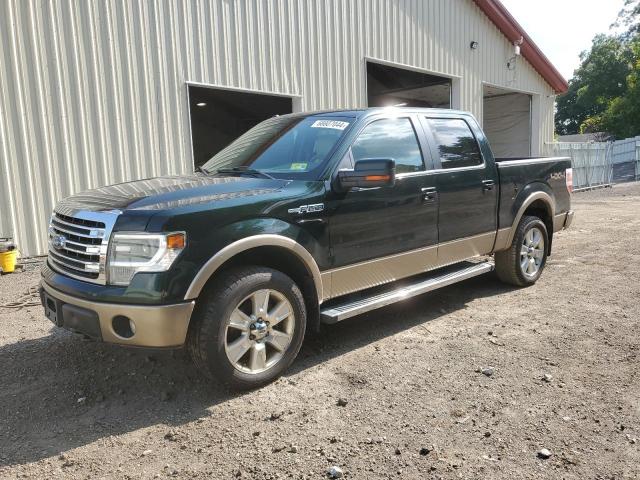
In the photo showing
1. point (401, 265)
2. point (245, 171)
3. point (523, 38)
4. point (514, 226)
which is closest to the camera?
point (245, 171)

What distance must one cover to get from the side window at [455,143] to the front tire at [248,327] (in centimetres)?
221

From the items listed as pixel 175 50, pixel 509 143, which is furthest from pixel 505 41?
pixel 175 50

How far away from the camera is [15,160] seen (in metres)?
7.14

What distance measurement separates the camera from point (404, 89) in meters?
19.4

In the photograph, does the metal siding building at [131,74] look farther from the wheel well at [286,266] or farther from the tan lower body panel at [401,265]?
the tan lower body panel at [401,265]

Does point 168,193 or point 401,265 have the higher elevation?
point 168,193

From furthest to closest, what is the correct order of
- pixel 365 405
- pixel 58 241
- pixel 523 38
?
pixel 523 38 → pixel 58 241 → pixel 365 405

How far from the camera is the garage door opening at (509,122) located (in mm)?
19000

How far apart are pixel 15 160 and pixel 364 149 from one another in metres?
5.23

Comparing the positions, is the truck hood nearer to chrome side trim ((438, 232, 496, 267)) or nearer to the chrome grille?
the chrome grille

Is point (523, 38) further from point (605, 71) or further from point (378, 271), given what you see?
point (605, 71)

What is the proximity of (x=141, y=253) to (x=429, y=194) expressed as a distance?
103 inches

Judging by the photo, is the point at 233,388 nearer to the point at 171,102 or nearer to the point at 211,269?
the point at 211,269

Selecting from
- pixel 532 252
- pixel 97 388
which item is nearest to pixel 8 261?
pixel 97 388
